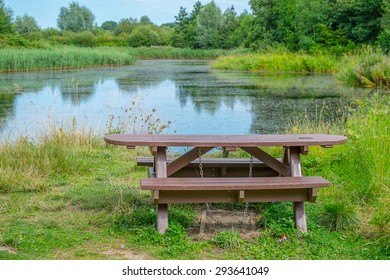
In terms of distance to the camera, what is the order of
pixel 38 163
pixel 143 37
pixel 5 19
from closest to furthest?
pixel 38 163
pixel 5 19
pixel 143 37

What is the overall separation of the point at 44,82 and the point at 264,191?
16226 millimetres

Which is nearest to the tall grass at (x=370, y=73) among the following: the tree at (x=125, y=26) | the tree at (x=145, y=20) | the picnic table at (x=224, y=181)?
the picnic table at (x=224, y=181)

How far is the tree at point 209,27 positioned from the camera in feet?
153

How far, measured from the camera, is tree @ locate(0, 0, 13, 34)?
3422 centimetres

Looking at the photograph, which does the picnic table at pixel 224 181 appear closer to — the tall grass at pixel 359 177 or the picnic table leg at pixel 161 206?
the picnic table leg at pixel 161 206

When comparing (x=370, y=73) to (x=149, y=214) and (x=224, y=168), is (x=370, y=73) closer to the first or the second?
(x=224, y=168)

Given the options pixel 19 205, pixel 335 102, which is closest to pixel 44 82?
pixel 335 102

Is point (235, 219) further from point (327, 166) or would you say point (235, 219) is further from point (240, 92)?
point (240, 92)

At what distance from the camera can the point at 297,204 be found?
11.7ft

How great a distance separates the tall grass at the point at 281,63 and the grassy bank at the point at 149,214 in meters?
22.1

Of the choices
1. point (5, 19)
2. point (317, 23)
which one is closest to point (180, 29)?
point (5, 19)

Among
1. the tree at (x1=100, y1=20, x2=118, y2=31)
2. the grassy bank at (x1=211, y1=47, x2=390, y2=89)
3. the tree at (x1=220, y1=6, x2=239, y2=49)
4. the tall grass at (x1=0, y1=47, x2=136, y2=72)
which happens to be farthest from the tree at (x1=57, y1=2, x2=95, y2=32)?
the grassy bank at (x1=211, y1=47, x2=390, y2=89)

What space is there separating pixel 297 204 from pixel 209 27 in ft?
148

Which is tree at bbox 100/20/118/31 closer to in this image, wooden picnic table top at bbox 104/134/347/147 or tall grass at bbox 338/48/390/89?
tall grass at bbox 338/48/390/89
